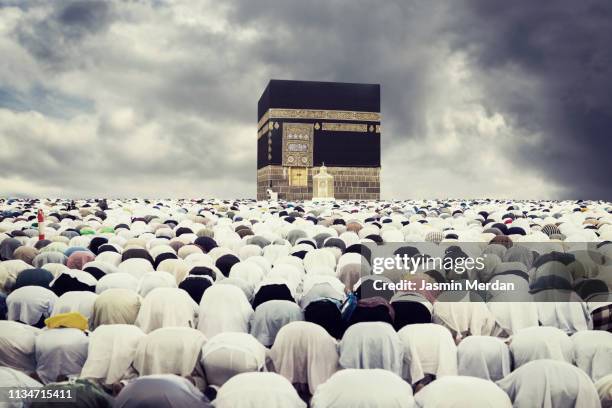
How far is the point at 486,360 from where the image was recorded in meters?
4.59

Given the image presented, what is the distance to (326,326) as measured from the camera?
538cm

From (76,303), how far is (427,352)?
3407 mm

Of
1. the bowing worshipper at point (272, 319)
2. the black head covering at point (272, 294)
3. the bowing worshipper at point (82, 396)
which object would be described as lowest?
the bowing worshipper at point (82, 396)

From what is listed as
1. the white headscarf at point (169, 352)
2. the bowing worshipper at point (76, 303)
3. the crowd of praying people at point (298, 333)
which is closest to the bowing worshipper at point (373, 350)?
the crowd of praying people at point (298, 333)

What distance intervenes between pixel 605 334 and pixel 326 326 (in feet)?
7.54

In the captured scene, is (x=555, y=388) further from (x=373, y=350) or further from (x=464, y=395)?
(x=373, y=350)

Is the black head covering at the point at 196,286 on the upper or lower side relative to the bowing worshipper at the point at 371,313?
upper

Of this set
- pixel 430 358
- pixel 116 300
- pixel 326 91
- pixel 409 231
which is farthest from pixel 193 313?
pixel 326 91

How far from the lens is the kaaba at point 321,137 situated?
26.1 meters

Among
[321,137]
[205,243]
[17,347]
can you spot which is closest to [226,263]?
[205,243]

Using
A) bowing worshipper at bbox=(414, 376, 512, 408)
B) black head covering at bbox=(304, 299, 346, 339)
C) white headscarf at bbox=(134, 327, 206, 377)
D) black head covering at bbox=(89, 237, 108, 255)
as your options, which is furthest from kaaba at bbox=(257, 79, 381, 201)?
bowing worshipper at bbox=(414, 376, 512, 408)

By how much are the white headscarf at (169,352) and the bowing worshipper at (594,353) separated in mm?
2935

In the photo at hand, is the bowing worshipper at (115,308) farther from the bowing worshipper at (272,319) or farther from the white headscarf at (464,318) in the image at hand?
the white headscarf at (464,318)

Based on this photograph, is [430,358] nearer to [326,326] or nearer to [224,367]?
[326,326]
